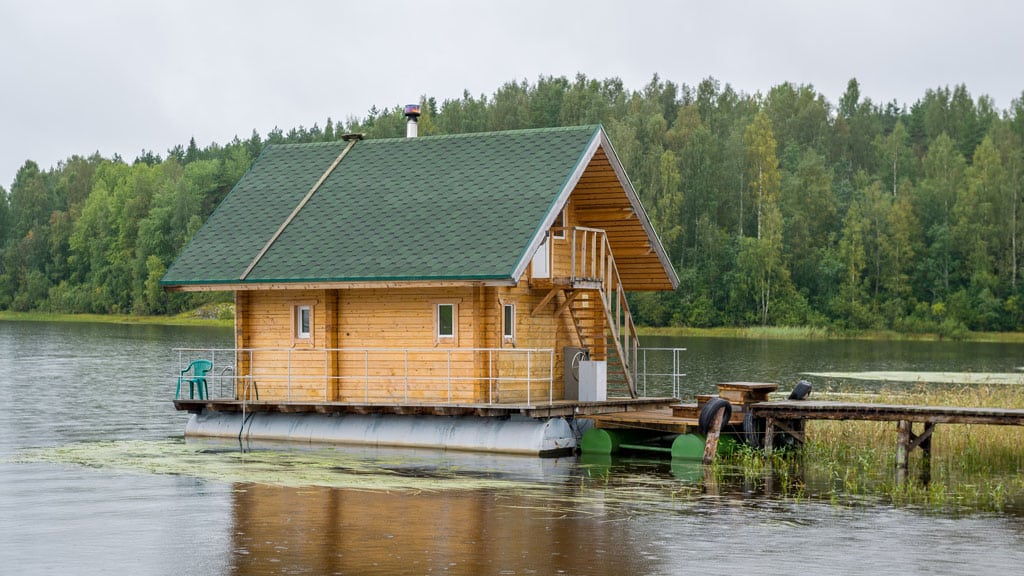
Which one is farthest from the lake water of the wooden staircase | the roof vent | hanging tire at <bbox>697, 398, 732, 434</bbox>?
the roof vent

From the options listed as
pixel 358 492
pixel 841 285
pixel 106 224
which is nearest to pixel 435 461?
pixel 358 492

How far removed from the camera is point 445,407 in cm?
2739

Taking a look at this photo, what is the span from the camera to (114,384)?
1965 inches

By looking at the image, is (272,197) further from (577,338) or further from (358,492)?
(358,492)

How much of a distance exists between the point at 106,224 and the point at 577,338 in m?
113

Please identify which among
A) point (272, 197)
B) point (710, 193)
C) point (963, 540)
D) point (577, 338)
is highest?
point (710, 193)

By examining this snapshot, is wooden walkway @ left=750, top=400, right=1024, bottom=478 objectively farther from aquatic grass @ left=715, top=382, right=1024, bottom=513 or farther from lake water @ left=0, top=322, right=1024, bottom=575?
lake water @ left=0, top=322, right=1024, bottom=575

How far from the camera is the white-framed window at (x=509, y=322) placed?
29.1 meters

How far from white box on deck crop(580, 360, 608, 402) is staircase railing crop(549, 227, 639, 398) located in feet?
2.13

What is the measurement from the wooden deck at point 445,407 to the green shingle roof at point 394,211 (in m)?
2.53

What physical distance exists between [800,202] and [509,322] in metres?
72.2

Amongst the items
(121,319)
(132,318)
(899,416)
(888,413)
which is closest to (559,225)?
(888,413)

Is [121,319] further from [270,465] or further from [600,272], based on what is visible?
[270,465]

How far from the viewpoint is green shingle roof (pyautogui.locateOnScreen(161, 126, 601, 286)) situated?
2834cm
